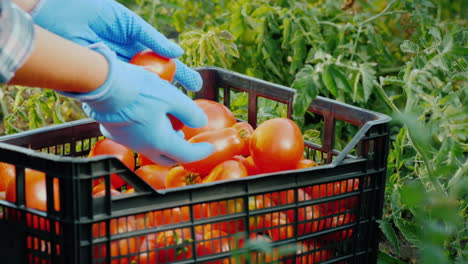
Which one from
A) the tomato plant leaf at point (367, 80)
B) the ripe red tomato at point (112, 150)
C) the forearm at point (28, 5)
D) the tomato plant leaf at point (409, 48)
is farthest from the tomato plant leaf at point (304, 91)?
the forearm at point (28, 5)

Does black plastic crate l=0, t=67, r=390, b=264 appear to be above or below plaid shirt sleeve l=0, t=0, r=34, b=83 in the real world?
below

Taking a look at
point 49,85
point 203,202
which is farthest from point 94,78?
point 203,202

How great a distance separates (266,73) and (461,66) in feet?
3.96

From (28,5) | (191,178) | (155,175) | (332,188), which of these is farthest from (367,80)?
(28,5)

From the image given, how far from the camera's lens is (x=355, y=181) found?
1.62 m

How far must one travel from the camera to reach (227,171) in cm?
162

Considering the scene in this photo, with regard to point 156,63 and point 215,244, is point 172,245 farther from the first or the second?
point 156,63

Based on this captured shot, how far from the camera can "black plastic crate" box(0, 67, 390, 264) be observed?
1.31m

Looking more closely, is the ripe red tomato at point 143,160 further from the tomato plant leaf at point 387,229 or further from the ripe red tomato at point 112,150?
the tomato plant leaf at point 387,229

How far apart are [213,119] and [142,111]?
0.45m

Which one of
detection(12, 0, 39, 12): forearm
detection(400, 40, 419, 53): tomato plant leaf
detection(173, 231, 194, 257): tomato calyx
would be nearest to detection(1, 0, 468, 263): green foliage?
detection(400, 40, 419, 53): tomato plant leaf

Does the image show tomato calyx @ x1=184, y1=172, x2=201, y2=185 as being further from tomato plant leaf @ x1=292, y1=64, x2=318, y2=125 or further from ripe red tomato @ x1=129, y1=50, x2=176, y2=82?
tomato plant leaf @ x1=292, y1=64, x2=318, y2=125

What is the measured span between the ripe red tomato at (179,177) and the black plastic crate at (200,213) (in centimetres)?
17

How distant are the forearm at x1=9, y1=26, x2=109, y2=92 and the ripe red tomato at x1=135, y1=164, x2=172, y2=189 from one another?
0.41m
